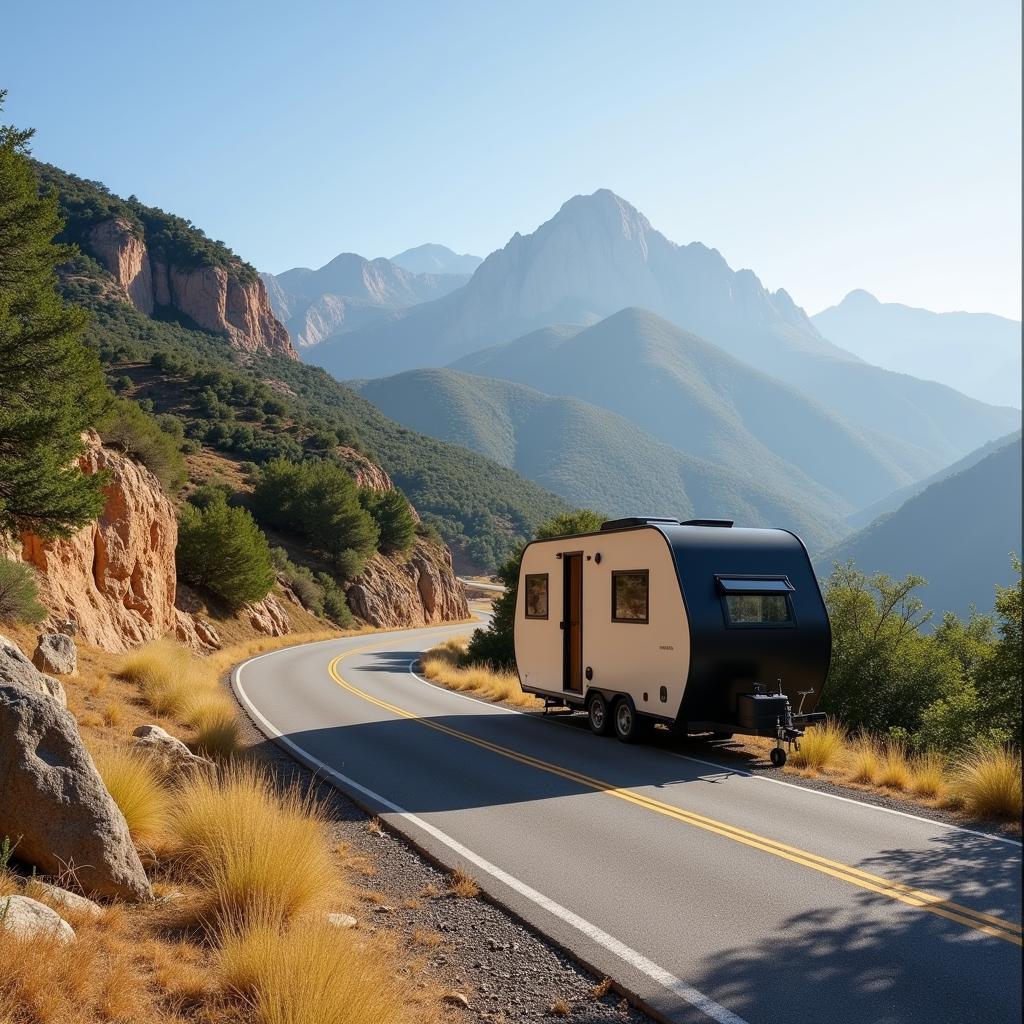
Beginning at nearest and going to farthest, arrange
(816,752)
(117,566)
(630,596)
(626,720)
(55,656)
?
(816,752) → (630,596) → (626,720) → (55,656) → (117,566)

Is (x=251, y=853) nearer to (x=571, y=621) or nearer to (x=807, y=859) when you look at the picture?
(x=807, y=859)

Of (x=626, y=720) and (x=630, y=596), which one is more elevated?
(x=630, y=596)

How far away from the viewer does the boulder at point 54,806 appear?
19.9 ft

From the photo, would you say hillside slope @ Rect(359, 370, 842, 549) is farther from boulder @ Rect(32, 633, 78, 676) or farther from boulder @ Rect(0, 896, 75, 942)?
boulder @ Rect(0, 896, 75, 942)

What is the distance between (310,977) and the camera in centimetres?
441

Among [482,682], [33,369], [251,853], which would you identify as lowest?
[482,682]

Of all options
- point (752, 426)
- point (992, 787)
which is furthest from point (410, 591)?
point (752, 426)

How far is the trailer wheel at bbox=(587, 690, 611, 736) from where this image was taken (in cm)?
1457

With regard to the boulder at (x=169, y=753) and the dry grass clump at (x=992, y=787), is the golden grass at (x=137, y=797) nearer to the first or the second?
the boulder at (x=169, y=753)

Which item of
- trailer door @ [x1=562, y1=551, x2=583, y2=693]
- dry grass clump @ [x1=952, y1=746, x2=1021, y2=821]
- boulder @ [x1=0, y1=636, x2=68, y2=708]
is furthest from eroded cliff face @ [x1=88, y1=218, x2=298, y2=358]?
dry grass clump @ [x1=952, y1=746, x2=1021, y2=821]

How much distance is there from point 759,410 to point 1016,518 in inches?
7741

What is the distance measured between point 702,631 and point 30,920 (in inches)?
358

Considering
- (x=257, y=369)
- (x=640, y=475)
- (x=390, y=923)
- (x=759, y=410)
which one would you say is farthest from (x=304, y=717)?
(x=759, y=410)

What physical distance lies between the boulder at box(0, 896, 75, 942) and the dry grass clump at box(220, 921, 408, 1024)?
926 mm
